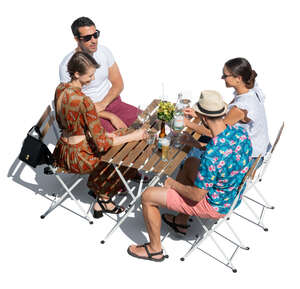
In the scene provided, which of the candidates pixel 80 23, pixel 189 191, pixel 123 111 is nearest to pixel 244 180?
pixel 189 191

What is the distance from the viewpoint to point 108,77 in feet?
22.4

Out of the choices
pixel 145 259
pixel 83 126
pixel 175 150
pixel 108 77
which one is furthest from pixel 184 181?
pixel 108 77

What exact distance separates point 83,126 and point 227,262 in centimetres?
216

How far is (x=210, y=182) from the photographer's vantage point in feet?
16.0

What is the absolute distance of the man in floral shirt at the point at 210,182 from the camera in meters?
4.80

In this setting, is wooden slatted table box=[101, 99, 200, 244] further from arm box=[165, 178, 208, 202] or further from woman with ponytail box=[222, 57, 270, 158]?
woman with ponytail box=[222, 57, 270, 158]

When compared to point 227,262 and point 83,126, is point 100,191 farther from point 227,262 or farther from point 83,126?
point 227,262

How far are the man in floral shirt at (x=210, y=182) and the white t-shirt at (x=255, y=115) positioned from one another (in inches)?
32.8

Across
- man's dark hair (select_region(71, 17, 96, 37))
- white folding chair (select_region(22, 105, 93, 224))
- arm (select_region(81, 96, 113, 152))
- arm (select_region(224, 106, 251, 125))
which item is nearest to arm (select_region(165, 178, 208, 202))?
arm (select_region(81, 96, 113, 152))

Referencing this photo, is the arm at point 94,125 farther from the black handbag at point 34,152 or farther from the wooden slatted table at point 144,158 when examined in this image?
the black handbag at point 34,152

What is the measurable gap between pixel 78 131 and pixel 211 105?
152 centimetres

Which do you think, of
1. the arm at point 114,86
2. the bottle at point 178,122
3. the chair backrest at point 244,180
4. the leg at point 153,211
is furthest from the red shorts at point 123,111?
the chair backrest at point 244,180

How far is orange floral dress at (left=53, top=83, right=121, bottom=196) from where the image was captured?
528 centimetres

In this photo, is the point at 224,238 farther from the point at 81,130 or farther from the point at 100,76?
the point at 100,76
